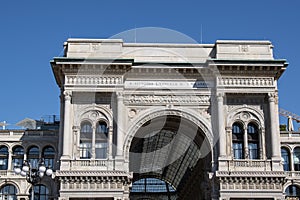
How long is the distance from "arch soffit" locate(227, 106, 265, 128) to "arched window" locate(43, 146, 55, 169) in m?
17.0

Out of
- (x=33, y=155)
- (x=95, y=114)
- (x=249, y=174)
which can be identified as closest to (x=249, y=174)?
(x=249, y=174)

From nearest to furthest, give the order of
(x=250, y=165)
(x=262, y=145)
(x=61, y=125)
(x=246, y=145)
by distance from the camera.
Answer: (x=250, y=165) < (x=246, y=145) < (x=262, y=145) < (x=61, y=125)

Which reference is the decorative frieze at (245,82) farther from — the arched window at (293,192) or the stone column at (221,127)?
the arched window at (293,192)

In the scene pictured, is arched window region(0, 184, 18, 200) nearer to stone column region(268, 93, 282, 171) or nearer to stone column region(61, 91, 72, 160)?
stone column region(61, 91, 72, 160)

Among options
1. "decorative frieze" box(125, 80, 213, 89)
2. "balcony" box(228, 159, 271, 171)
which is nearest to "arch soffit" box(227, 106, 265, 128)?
"decorative frieze" box(125, 80, 213, 89)

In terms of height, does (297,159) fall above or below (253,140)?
above

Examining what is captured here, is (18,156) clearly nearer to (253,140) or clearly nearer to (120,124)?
(120,124)

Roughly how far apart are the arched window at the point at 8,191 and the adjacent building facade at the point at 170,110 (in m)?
4.74

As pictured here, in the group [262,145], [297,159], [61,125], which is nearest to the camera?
[262,145]

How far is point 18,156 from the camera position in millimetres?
54781

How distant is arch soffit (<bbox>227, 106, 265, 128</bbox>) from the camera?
48.7 metres

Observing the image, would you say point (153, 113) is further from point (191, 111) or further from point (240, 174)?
point (240, 174)

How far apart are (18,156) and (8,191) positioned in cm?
333

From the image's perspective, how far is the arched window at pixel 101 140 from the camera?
47938 millimetres
